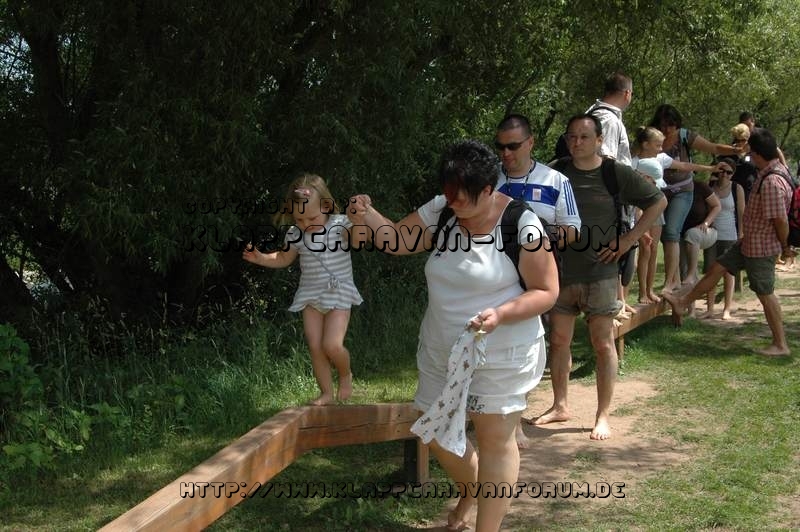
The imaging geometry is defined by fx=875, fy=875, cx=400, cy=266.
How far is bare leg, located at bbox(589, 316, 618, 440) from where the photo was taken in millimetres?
5906

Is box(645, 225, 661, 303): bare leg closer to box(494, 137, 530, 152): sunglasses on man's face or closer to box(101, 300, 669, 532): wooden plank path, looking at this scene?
box(494, 137, 530, 152): sunglasses on man's face

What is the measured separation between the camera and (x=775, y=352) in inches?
333

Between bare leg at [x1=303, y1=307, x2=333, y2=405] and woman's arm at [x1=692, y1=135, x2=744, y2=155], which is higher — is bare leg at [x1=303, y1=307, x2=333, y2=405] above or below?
below

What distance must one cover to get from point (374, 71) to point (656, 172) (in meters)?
2.77

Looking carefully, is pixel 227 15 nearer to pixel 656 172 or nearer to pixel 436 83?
pixel 436 83

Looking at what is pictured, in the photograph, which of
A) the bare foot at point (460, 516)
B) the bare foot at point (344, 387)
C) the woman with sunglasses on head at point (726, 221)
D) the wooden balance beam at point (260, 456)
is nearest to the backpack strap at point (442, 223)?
the wooden balance beam at point (260, 456)

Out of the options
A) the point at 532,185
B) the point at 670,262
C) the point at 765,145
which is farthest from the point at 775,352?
the point at 532,185

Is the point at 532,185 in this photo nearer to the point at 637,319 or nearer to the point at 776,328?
the point at 637,319

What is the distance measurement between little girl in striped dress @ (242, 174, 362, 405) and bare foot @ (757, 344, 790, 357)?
16.3 ft

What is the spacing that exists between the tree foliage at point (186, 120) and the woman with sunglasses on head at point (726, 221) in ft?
7.15

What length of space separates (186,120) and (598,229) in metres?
3.08

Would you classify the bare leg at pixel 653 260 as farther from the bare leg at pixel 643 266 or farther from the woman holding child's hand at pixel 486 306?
the woman holding child's hand at pixel 486 306

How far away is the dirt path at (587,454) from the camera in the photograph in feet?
16.1

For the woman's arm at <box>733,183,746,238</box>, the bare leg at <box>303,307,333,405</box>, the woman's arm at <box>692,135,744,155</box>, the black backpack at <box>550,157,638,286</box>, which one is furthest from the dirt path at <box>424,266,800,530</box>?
the woman's arm at <box>733,183,746,238</box>
